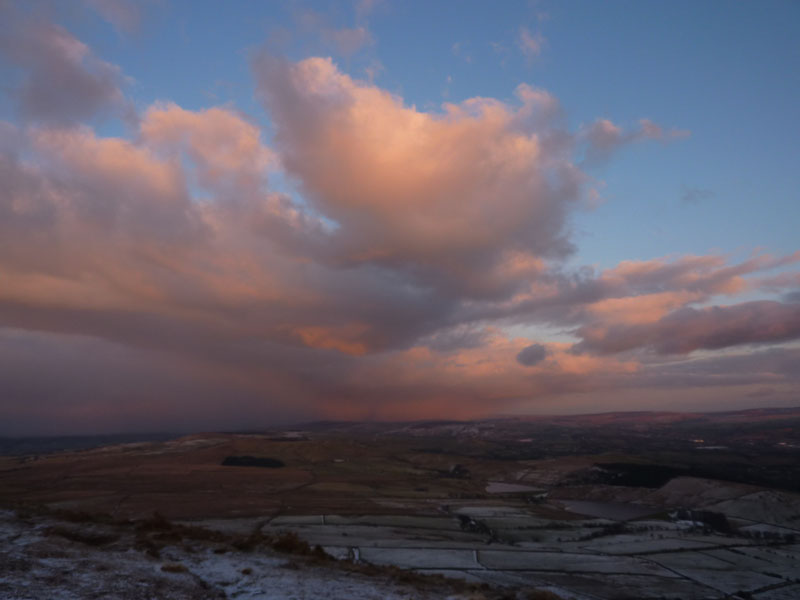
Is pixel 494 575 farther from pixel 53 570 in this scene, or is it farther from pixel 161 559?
pixel 53 570

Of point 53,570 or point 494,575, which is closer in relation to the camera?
point 53,570

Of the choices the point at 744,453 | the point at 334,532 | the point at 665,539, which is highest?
the point at 334,532

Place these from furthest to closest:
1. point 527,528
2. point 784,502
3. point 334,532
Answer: point 784,502, point 527,528, point 334,532

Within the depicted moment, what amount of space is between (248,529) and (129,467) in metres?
99.3

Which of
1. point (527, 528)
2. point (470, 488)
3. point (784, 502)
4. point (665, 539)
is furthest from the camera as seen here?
point (470, 488)

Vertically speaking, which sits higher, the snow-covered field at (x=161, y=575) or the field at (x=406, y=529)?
the snow-covered field at (x=161, y=575)

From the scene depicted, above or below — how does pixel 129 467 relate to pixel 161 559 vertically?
below

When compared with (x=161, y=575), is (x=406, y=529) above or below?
below

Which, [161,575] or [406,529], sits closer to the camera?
[161,575]

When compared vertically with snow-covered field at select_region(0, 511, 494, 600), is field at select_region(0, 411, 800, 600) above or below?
below

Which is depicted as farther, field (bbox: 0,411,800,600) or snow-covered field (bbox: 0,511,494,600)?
field (bbox: 0,411,800,600)

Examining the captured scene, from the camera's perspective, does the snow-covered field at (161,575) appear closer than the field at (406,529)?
Yes

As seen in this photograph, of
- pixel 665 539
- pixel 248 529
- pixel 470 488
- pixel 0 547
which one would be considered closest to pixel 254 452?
pixel 470 488

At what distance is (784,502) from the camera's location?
80.4 meters
